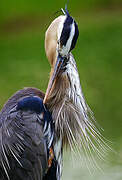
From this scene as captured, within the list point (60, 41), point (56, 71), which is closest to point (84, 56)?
point (56, 71)

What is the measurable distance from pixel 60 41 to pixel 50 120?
65cm

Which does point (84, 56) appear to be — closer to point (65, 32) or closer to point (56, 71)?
point (56, 71)

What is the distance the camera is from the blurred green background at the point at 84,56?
761cm

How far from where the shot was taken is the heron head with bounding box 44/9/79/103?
4016mm

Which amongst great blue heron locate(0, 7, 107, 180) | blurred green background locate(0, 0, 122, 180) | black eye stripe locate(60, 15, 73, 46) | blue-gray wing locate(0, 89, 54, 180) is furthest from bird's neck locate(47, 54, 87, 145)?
blurred green background locate(0, 0, 122, 180)

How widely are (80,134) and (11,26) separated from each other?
11837 millimetres

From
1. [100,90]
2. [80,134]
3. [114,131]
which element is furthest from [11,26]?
[80,134]

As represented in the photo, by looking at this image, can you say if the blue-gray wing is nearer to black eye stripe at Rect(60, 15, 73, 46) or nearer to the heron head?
the heron head

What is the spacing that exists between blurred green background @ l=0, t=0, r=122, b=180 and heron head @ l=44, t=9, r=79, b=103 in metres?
2.44

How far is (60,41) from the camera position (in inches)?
159

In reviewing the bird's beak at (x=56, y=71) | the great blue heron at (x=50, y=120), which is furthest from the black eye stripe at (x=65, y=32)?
the bird's beak at (x=56, y=71)

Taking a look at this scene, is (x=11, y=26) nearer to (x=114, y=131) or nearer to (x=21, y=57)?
(x=21, y=57)

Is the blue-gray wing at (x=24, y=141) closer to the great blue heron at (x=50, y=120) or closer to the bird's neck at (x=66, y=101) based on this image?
the great blue heron at (x=50, y=120)

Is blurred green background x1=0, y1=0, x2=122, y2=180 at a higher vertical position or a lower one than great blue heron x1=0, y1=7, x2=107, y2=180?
higher
